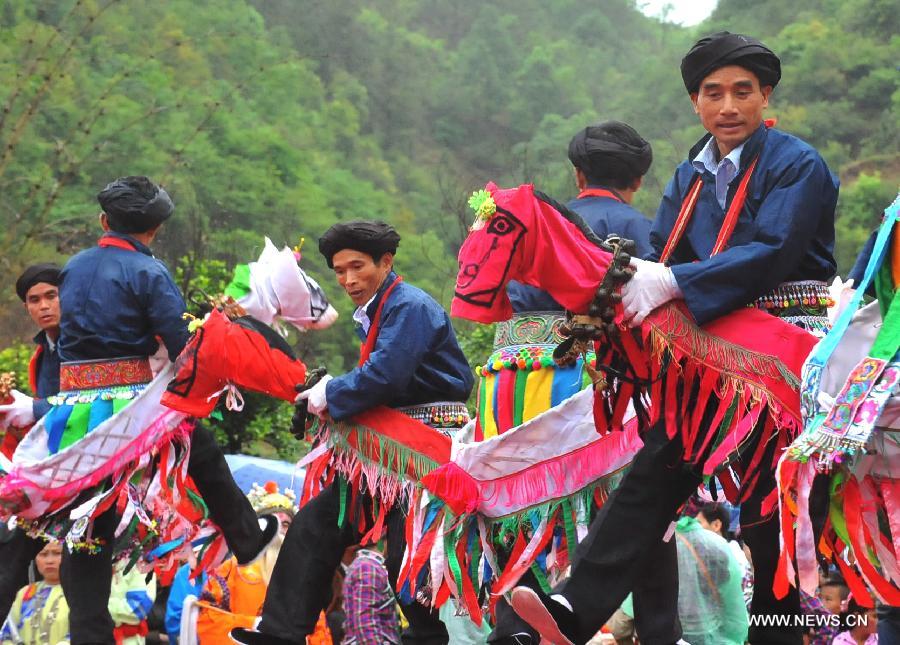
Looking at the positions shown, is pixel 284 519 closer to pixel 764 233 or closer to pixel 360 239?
pixel 360 239

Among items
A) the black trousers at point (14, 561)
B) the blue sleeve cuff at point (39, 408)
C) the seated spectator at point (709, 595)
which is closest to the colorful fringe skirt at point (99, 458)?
the black trousers at point (14, 561)

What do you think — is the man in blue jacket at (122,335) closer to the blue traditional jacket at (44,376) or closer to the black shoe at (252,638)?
the blue traditional jacket at (44,376)

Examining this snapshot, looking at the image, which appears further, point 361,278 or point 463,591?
point 361,278

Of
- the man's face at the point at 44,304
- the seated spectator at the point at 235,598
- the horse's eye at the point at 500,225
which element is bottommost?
the seated spectator at the point at 235,598

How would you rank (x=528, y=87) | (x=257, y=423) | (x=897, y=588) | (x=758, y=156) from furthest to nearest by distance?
1. (x=528, y=87)
2. (x=257, y=423)
3. (x=758, y=156)
4. (x=897, y=588)

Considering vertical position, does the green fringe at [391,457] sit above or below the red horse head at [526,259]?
below

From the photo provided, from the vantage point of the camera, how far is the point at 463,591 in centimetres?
514

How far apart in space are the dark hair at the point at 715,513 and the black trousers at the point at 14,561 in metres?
3.47

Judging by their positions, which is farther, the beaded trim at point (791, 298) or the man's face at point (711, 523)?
the man's face at point (711, 523)

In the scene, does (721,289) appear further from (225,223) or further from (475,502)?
(225,223)

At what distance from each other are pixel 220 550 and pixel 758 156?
10.8 feet

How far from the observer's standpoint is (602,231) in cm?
548

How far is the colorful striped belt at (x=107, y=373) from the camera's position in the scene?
248 inches

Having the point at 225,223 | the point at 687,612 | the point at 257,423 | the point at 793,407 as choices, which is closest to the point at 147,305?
the point at 687,612
